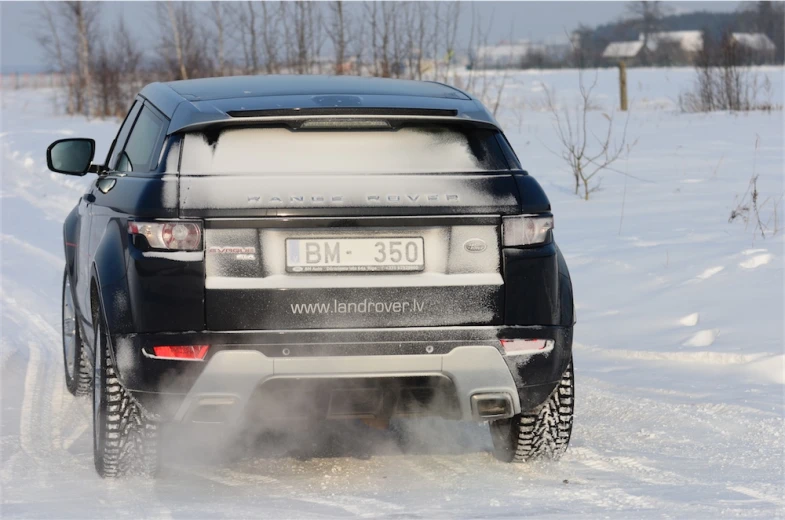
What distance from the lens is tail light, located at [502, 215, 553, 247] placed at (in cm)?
436

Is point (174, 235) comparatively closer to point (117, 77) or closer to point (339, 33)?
point (339, 33)

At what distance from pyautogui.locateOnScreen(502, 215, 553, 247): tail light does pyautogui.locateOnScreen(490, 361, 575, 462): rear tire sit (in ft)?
2.25

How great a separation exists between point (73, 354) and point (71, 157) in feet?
4.40

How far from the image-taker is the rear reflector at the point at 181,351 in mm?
4227

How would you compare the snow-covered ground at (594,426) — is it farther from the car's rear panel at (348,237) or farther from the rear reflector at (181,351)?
the car's rear panel at (348,237)

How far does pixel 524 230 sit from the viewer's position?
4395mm

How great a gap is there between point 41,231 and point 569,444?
979cm

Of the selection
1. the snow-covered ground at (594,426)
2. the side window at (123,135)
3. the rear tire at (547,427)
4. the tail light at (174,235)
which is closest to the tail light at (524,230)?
the rear tire at (547,427)

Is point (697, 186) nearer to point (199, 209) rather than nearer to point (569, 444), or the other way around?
point (569, 444)

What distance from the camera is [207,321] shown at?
4215mm

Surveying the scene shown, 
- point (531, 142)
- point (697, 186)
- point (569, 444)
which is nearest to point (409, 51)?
point (531, 142)

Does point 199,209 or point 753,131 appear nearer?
point 199,209

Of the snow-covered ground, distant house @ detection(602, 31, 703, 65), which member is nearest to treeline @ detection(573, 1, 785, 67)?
distant house @ detection(602, 31, 703, 65)

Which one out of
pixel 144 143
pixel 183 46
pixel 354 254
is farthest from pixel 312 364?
pixel 183 46
